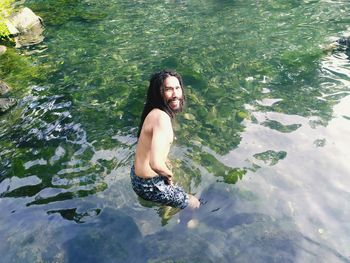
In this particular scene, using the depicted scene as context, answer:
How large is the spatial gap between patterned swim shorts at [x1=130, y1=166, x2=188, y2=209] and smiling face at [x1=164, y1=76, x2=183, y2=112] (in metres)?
1.08

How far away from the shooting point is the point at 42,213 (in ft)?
19.6

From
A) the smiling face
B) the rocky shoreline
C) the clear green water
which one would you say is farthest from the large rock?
the smiling face

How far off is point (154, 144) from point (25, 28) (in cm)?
1538

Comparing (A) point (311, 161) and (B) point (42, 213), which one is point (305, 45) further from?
(B) point (42, 213)

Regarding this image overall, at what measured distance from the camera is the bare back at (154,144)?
15.6ft

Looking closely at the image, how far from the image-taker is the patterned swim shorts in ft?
17.6

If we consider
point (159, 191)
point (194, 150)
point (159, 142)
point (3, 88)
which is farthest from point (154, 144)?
point (3, 88)

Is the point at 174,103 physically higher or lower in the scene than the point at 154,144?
higher

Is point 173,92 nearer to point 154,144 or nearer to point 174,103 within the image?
point 174,103

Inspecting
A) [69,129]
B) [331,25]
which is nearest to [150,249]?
[69,129]

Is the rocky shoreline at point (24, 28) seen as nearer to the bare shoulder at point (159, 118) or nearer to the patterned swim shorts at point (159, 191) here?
the patterned swim shorts at point (159, 191)

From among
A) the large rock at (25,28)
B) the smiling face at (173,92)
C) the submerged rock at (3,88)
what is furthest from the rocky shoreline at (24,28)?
the smiling face at (173,92)

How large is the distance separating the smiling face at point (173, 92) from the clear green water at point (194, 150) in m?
1.81

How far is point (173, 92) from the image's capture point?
5.09m
